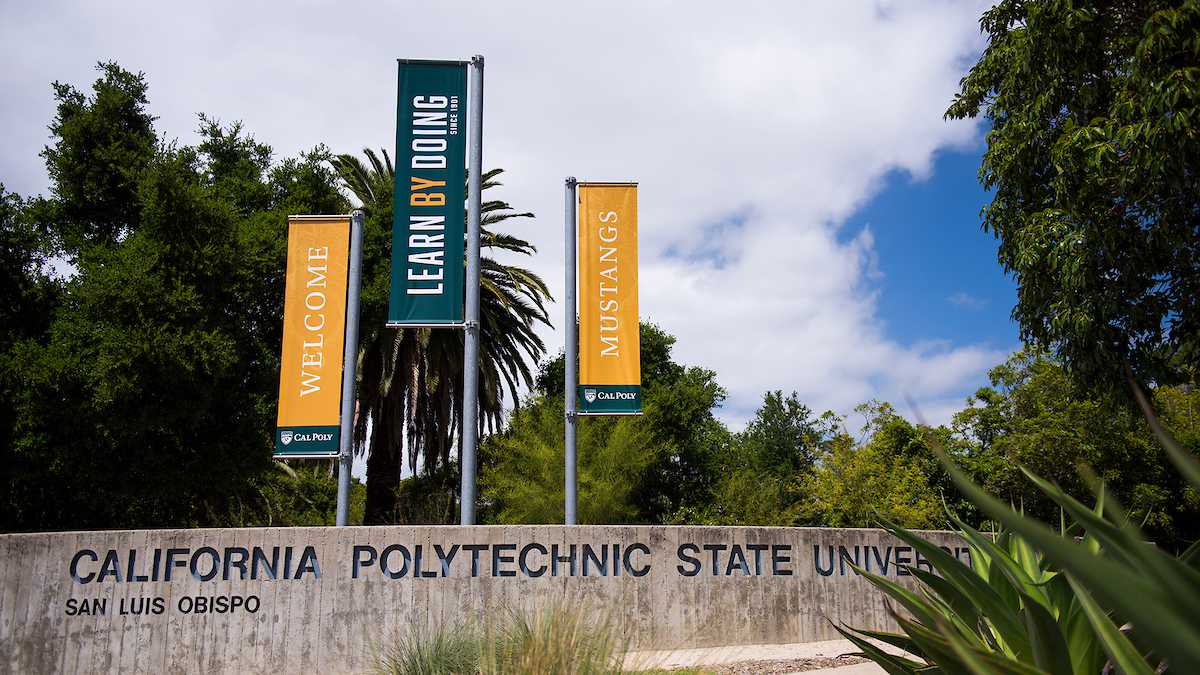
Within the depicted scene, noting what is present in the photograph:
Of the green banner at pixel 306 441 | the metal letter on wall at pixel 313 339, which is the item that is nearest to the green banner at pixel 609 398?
the metal letter on wall at pixel 313 339

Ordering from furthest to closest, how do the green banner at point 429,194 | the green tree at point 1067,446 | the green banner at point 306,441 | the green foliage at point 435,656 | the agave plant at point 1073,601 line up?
the green tree at point 1067,446
the green banner at point 306,441
the green banner at point 429,194
the green foliage at point 435,656
the agave plant at point 1073,601

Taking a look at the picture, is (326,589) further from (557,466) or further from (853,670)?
(557,466)

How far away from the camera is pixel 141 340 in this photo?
2134 cm

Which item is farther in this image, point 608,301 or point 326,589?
point 608,301

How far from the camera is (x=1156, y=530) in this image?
106 ft

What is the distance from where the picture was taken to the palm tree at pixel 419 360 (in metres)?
26.8

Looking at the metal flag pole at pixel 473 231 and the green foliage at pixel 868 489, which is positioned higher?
the metal flag pole at pixel 473 231

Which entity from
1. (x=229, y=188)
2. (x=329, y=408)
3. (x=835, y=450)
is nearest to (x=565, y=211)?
(x=329, y=408)

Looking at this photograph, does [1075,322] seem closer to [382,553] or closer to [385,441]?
[382,553]

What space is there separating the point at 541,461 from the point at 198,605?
21.4 m

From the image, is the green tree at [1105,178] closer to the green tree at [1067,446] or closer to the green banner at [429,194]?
the green banner at [429,194]

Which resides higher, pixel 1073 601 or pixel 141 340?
pixel 141 340

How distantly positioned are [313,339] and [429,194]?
3225 millimetres

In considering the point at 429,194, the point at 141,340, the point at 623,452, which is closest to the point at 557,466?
the point at 623,452
